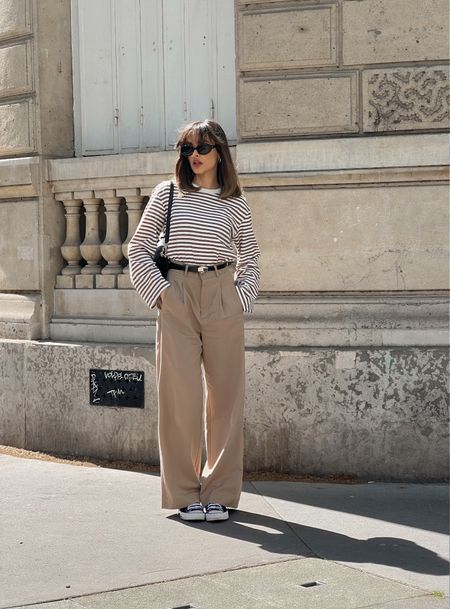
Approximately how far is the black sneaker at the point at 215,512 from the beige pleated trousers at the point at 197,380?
0.06 metres

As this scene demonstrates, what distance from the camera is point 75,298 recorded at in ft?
25.7

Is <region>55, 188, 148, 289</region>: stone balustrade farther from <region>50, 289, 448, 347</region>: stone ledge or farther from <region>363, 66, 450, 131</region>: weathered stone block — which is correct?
<region>363, 66, 450, 131</region>: weathered stone block

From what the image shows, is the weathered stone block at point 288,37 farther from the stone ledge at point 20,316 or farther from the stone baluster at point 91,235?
the stone ledge at point 20,316

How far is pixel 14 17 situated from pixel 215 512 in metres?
3.98

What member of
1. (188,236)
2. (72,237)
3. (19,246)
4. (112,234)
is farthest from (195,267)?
(19,246)

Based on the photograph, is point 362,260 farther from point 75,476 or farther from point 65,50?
point 65,50

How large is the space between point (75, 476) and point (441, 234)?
105 inches

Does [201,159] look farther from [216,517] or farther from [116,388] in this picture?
[116,388]

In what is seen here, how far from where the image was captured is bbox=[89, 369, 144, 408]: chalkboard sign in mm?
7293

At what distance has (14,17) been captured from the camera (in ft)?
25.9

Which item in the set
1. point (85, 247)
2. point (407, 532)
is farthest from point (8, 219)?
point (407, 532)

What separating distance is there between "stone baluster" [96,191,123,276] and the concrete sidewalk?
1.53m

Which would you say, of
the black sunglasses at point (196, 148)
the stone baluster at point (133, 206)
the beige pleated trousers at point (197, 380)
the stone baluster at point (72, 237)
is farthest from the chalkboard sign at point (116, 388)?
the black sunglasses at point (196, 148)

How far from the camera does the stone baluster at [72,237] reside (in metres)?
A: 7.86
